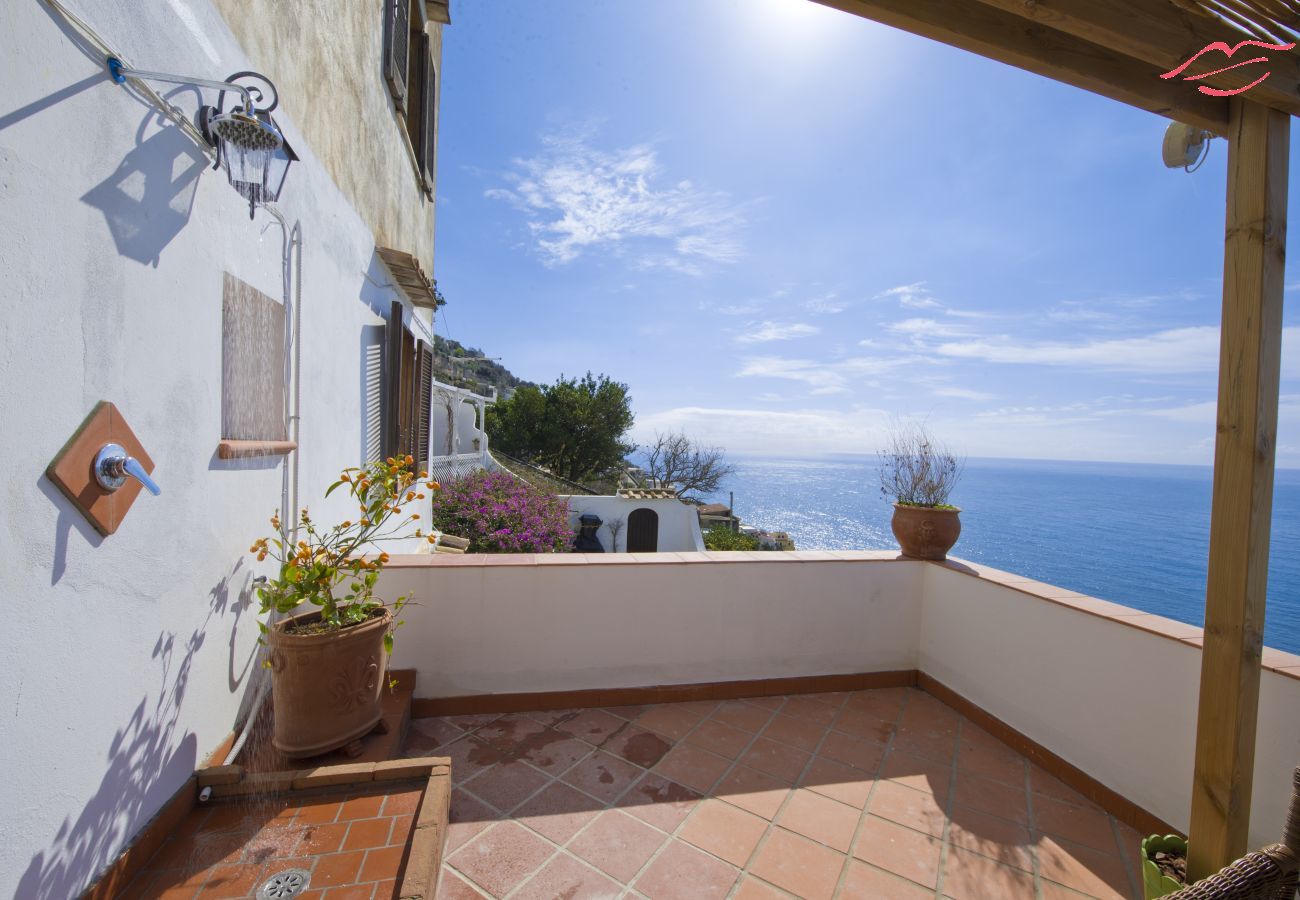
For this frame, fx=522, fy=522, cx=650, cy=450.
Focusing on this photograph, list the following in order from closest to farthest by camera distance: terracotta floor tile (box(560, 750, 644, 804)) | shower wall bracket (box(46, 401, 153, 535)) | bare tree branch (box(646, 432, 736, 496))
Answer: shower wall bracket (box(46, 401, 153, 535)) → terracotta floor tile (box(560, 750, 644, 804)) → bare tree branch (box(646, 432, 736, 496))

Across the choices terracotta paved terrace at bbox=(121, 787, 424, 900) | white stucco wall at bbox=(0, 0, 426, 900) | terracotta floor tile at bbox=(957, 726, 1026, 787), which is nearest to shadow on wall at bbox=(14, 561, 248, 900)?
white stucco wall at bbox=(0, 0, 426, 900)

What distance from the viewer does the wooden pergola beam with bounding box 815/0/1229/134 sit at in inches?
55.9

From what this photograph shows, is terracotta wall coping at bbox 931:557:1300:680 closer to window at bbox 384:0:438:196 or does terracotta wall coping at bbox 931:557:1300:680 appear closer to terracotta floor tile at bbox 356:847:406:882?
terracotta floor tile at bbox 356:847:406:882

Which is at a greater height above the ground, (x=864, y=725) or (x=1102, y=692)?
(x=1102, y=692)

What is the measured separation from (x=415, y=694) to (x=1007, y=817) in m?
2.81

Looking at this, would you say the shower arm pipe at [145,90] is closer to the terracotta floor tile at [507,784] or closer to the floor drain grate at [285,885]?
the floor drain grate at [285,885]

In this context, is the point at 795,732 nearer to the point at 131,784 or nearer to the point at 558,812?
the point at 558,812

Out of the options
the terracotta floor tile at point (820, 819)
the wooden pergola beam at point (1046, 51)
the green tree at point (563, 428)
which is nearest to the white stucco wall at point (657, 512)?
the green tree at point (563, 428)

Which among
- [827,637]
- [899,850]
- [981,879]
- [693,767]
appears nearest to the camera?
[981,879]

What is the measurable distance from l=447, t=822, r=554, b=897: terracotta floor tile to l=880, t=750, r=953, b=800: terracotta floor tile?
158 centimetres

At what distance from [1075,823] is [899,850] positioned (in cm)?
83

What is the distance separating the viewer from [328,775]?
196cm

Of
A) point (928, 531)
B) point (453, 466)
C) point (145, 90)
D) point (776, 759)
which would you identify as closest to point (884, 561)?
point (928, 531)

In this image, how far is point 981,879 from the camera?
1846 mm
